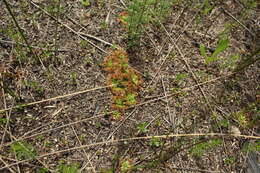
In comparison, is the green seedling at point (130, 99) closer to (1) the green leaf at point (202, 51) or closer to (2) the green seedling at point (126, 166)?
(2) the green seedling at point (126, 166)

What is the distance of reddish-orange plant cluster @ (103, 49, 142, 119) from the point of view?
224 centimetres

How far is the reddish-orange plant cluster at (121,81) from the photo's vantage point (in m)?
2.24

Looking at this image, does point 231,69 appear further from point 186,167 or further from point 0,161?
point 0,161

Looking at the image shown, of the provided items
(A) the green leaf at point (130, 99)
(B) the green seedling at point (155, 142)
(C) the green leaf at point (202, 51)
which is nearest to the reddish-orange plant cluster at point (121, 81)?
(A) the green leaf at point (130, 99)

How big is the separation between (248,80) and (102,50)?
1568 mm

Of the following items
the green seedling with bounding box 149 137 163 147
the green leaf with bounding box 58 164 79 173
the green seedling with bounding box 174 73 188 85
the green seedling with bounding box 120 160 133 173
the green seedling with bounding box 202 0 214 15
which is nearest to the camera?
the green leaf with bounding box 58 164 79 173

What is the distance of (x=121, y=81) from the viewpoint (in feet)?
7.68

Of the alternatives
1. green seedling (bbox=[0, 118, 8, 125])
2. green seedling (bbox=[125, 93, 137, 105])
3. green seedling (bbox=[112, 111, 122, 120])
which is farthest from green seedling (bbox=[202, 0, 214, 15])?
green seedling (bbox=[0, 118, 8, 125])

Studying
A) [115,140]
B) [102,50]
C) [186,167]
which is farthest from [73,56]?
[186,167]

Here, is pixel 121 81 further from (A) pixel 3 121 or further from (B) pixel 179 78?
(A) pixel 3 121

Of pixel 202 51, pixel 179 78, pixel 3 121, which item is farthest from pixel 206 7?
pixel 3 121

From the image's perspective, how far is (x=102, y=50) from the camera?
8.10 feet

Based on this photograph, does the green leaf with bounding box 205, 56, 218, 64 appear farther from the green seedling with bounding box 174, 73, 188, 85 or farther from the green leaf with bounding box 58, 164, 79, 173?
the green leaf with bounding box 58, 164, 79, 173

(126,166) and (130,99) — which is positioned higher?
(130,99)
